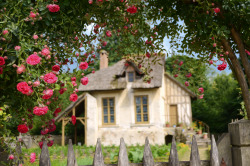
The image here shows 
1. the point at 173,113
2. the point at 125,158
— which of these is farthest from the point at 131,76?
the point at 125,158

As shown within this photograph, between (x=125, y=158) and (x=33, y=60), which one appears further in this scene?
(x=125, y=158)

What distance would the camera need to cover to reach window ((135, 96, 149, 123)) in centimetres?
1700

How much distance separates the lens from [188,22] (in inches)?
132

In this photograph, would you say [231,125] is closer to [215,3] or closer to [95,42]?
[215,3]

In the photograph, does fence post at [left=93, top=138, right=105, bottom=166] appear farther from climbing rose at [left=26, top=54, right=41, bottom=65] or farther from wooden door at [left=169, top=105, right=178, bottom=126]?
wooden door at [left=169, top=105, right=178, bottom=126]

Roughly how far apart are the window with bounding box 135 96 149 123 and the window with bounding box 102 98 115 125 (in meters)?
1.59

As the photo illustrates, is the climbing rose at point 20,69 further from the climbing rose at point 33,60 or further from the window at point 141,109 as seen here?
the window at point 141,109

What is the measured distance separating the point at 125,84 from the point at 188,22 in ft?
44.4

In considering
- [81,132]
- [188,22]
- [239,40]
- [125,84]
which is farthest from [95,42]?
[81,132]

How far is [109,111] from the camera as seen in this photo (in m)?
17.4

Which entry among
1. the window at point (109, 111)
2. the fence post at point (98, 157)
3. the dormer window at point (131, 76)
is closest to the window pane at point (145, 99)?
the dormer window at point (131, 76)

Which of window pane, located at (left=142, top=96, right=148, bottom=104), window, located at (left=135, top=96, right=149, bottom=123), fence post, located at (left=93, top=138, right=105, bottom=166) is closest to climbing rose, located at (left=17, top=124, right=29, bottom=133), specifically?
fence post, located at (left=93, top=138, right=105, bottom=166)

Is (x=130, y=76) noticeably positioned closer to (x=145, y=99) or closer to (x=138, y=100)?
(x=138, y=100)

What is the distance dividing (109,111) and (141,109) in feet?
7.00
